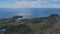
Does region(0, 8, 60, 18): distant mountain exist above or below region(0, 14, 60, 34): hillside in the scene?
above

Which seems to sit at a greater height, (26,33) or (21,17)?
(21,17)

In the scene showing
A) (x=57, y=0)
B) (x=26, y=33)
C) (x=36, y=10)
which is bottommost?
(x=26, y=33)

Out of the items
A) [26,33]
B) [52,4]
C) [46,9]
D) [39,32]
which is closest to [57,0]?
[52,4]

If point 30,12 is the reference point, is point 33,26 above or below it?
below

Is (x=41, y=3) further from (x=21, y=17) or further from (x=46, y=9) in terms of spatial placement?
(x=21, y=17)

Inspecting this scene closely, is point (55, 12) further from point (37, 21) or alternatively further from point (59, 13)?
point (37, 21)

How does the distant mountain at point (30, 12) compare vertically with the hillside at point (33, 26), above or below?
above

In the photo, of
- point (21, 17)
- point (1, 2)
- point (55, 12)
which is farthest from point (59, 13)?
point (1, 2)
